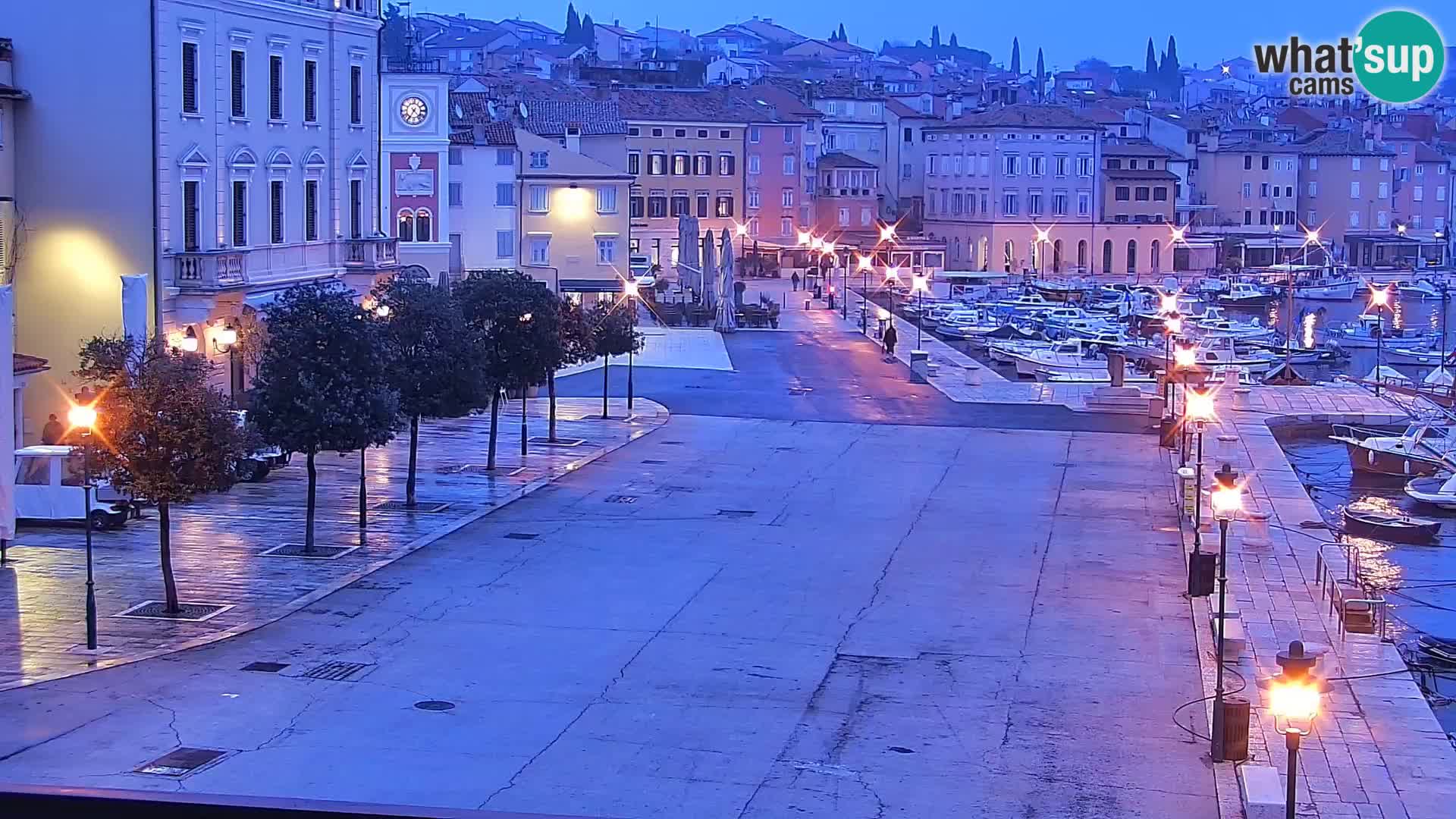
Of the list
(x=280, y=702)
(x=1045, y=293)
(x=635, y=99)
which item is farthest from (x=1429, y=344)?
(x=280, y=702)

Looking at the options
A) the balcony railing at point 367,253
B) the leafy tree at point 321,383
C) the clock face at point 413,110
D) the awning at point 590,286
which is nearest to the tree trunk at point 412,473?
the leafy tree at point 321,383

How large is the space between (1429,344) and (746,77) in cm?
8787

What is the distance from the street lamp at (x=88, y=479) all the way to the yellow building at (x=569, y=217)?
50.8m

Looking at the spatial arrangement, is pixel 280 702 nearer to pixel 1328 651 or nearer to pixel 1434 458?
pixel 1328 651

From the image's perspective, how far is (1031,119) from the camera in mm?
110625

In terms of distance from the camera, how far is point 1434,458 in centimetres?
3859

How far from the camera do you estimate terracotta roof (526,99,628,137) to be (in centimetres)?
8762

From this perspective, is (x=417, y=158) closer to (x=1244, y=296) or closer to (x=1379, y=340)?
(x=1379, y=340)

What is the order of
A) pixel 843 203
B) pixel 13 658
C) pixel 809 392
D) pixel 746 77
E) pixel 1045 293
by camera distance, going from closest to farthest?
pixel 13 658
pixel 809 392
pixel 1045 293
pixel 843 203
pixel 746 77

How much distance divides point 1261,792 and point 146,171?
81.3 feet

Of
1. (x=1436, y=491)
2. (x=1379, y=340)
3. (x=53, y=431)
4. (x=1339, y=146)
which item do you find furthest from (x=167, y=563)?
(x=1339, y=146)

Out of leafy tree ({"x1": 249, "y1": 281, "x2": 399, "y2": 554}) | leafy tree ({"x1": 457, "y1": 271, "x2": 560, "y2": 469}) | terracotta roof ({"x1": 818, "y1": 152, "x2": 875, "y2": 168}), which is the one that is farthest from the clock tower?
terracotta roof ({"x1": 818, "y1": 152, "x2": 875, "y2": 168})

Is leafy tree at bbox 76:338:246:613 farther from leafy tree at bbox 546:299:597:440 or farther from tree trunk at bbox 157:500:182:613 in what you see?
leafy tree at bbox 546:299:597:440

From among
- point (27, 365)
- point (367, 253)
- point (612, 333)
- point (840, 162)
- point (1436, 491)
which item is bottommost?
point (1436, 491)
